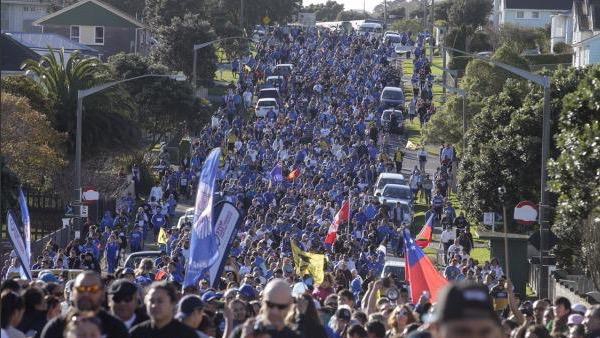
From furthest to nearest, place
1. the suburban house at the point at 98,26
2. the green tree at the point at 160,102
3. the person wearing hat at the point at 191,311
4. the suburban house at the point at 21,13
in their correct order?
the suburban house at the point at 21,13 → the suburban house at the point at 98,26 → the green tree at the point at 160,102 → the person wearing hat at the point at 191,311

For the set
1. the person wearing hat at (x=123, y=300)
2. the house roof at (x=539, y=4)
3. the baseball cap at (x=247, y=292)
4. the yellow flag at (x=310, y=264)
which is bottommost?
the yellow flag at (x=310, y=264)

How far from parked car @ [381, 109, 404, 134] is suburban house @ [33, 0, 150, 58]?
26.8 meters

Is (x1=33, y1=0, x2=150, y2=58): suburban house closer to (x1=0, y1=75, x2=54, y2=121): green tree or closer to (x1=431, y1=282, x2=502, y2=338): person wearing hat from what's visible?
(x1=0, y1=75, x2=54, y2=121): green tree

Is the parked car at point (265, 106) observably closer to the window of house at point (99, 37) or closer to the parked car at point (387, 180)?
the parked car at point (387, 180)

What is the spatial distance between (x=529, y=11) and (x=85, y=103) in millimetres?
Result: 73583

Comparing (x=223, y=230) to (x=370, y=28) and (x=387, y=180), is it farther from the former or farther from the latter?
(x=370, y=28)

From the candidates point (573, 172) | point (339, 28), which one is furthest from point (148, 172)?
point (339, 28)

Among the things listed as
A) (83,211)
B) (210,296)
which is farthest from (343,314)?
(83,211)

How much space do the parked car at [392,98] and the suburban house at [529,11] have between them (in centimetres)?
4979

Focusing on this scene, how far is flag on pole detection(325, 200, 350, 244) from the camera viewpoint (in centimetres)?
3547

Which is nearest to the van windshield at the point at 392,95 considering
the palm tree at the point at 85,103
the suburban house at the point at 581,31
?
the suburban house at the point at 581,31

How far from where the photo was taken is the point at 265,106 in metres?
67.9

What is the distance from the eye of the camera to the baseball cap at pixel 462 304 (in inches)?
245

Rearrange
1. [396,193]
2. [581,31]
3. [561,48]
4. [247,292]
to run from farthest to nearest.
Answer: [561,48] < [581,31] < [396,193] < [247,292]
